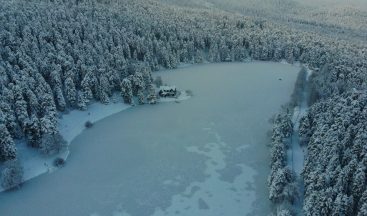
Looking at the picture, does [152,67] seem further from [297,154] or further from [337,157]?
[337,157]

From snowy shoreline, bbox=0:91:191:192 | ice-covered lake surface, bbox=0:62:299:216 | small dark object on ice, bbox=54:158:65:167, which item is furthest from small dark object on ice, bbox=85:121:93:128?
small dark object on ice, bbox=54:158:65:167

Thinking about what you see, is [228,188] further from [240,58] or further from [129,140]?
[240,58]

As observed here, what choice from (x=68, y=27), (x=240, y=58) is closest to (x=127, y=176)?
(x=68, y=27)

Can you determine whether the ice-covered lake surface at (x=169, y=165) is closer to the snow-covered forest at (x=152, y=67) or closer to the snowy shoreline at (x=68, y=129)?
the snowy shoreline at (x=68, y=129)

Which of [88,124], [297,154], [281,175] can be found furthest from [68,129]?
[281,175]

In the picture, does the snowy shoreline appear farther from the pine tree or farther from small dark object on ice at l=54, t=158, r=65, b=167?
the pine tree

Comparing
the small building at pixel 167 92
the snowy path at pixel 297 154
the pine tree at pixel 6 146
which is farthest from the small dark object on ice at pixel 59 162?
the snowy path at pixel 297 154
